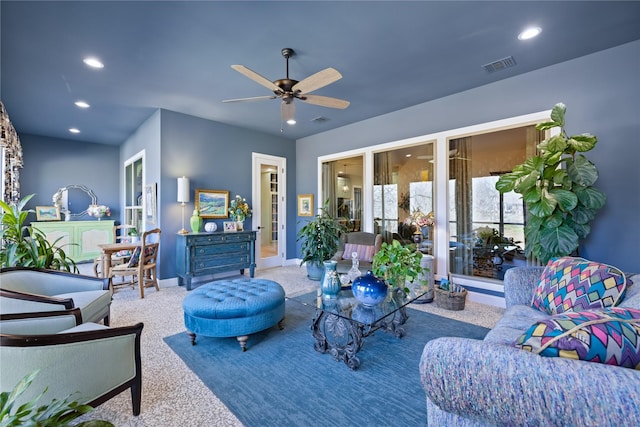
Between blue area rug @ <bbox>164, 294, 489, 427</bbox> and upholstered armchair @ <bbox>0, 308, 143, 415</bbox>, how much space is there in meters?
0.64

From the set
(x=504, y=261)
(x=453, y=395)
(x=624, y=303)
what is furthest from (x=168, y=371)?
(x=504, y=261)

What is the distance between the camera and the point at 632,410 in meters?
0.75

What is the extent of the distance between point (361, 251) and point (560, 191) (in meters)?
2.80

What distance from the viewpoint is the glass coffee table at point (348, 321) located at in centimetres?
221

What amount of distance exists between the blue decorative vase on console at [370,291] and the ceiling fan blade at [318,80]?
1822 millimetres

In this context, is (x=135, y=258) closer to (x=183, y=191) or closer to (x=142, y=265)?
(x=142, y=265)

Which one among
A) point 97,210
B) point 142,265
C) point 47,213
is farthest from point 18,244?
point 47,213

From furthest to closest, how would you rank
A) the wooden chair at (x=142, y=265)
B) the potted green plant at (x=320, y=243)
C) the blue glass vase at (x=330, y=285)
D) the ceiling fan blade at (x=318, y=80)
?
the potted green plant at (x=320, y=243)
the wooden chair at (x=142, y=265)
the blue glass vase at (x=330, y=285)
the ceiling fan blade at (x=318, y=80)

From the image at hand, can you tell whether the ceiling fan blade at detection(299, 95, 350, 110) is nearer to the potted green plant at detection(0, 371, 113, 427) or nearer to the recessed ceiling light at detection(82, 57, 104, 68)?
the recessed ceiling light at detection(82, 57, 104, 68)

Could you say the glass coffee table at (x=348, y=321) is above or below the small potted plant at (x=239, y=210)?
below

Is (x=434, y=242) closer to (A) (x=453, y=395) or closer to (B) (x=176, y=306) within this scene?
(A) (x=453, y=395)

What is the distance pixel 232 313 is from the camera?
2.40 metres

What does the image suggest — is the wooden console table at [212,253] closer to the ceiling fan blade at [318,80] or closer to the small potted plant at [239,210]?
the small potted plant at [239,210]

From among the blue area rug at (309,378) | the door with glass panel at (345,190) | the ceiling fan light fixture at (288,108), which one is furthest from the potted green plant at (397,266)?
the door with glass panel at (345,190)
